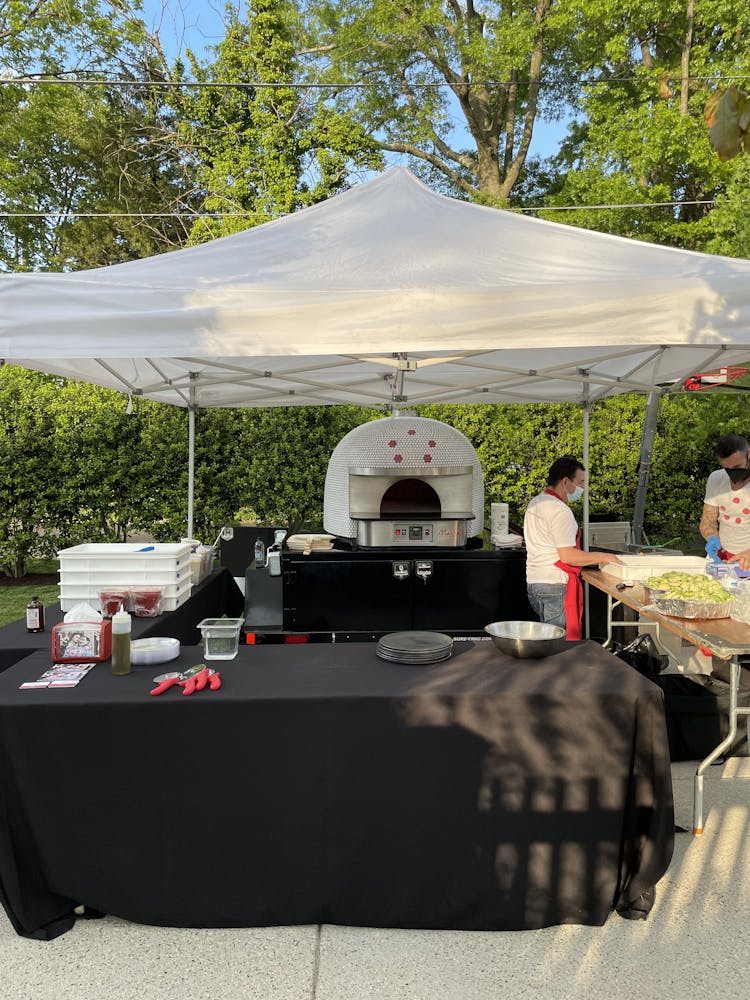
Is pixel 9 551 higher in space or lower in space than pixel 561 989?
higher

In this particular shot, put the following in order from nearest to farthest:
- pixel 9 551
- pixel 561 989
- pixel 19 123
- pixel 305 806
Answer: pixel 561 989 < pixel 305 806 < pixel 9 551 < pixel 19 123

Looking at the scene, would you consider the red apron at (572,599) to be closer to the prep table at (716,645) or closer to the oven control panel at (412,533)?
the prep table at (716,645)

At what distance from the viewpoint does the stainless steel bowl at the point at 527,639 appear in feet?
8.75

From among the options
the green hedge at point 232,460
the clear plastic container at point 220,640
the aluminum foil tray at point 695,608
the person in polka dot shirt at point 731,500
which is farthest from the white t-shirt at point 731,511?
the green hedge at point 232,460

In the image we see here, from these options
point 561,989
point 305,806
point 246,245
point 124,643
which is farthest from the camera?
point 246,245

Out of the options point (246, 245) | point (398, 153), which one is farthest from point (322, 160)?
point (246, 245)

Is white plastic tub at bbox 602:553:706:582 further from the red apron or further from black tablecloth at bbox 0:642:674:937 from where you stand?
black tablecloth at bbox 0:642:674:937

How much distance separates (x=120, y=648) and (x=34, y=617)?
34.7 inches

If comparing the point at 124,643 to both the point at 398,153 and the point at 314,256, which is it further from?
the point at 398,153

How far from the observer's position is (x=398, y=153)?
17.3 m

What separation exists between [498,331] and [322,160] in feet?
41.1

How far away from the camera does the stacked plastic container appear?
3.45 m

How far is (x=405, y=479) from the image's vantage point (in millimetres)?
5094

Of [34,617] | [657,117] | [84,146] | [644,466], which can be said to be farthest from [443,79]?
[34,617]
